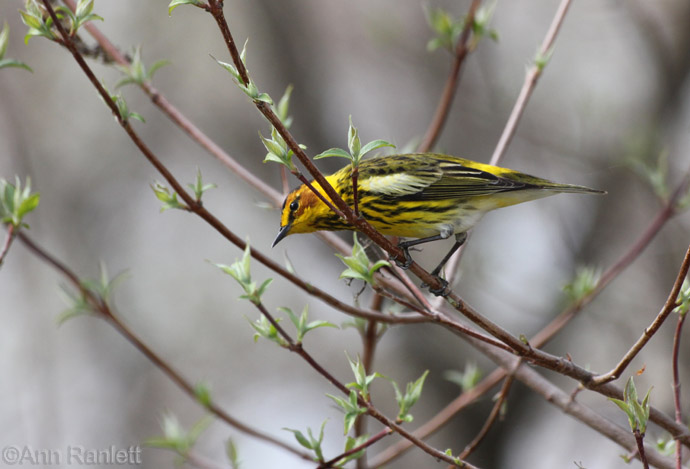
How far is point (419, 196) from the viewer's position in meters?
3.48

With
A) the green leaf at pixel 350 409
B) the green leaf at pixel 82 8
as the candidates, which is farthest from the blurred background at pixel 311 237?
the green leaf at pixel 82 8

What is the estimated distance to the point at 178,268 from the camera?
844 cm

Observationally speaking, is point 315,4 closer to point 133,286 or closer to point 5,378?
point 133,286

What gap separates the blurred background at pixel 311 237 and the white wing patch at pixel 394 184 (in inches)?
87.6

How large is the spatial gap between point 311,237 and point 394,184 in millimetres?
3434

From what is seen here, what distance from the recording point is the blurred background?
619 centimetres

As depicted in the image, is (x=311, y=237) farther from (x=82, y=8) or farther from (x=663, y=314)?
(x=663, y=314)

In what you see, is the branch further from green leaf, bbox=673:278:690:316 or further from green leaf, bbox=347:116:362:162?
green leaf, bbox=673:278:690:316

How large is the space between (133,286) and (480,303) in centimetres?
393

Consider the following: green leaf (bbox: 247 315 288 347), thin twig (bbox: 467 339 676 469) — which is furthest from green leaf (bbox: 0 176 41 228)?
thin twig (bbox: 467 339 676 469)

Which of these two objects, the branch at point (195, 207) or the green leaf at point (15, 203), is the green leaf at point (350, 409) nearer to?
the branch at point (195, 207)

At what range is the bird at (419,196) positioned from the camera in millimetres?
3410

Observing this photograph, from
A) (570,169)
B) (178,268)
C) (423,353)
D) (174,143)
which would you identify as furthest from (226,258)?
(570,169)

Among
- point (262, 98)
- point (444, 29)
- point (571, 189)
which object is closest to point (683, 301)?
point (262, 98)
